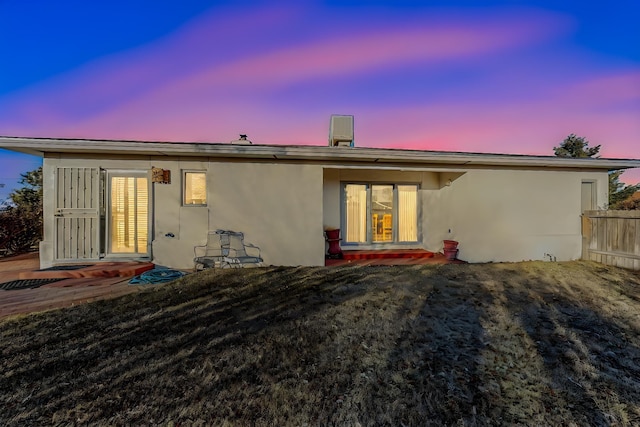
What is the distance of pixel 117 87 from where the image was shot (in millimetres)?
9227

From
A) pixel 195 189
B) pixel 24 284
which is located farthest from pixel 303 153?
pixel 24 284

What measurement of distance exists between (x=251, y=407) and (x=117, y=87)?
10635 mm

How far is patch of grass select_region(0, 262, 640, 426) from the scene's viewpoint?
1952mm

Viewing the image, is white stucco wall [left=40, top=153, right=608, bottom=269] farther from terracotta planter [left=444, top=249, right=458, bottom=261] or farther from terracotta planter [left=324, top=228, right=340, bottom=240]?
terracotta planter [left=324, top=228, right=340, bottom=240]

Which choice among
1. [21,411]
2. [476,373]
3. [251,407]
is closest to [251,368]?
[251,407]

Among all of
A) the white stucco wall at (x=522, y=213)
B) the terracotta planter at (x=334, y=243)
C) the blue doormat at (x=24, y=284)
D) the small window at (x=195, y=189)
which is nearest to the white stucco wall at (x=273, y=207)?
the small window at (x=195, y=189)

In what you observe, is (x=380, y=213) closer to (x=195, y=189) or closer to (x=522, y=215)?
(x=522, y=215)

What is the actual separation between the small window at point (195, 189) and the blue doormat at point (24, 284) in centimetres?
260

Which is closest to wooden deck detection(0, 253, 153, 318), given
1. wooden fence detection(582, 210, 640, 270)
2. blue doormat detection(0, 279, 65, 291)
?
blue doormat detection(0, 279, 65, 291)

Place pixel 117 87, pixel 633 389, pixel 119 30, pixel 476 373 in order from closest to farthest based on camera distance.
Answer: pixel 633 389, pixel 476 373, pixel 119 30, pixel 117 87

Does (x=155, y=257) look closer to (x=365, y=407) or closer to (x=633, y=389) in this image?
(x=365, y=407)

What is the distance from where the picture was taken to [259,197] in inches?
256

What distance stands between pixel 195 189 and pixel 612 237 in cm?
943

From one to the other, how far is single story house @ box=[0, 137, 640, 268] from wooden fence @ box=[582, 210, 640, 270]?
9.2 inches
